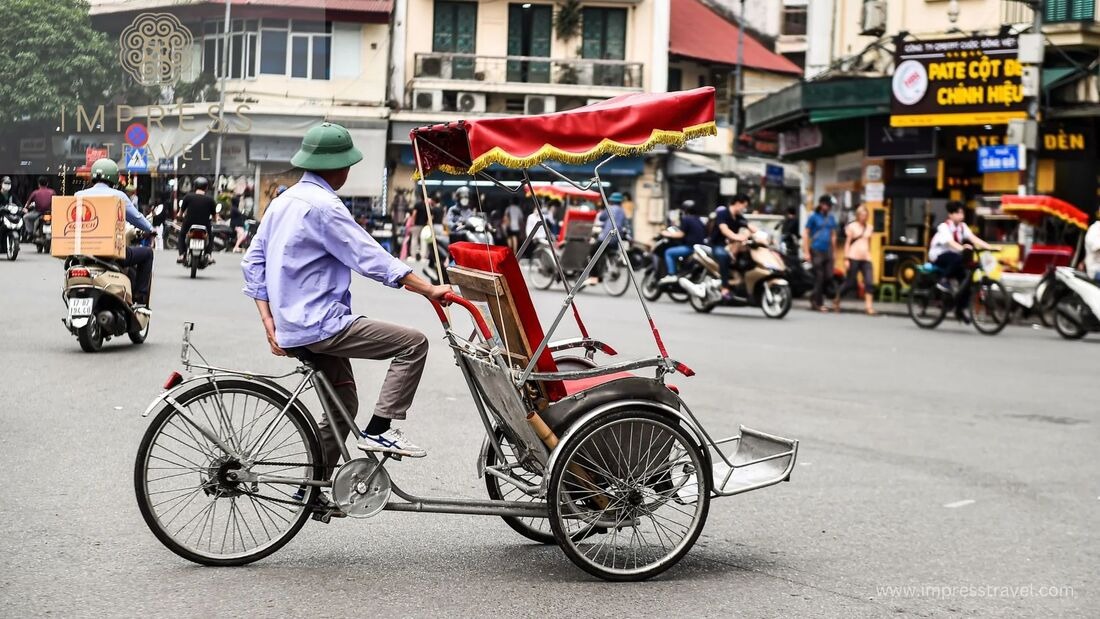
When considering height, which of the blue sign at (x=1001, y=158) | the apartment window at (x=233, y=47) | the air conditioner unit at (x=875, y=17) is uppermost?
the air conditioner unit at (x=875, y=17)

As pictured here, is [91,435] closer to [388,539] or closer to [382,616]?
[388,539]

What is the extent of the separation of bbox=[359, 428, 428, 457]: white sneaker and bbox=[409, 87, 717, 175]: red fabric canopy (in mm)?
1075

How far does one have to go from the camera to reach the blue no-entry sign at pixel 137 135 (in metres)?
5.00

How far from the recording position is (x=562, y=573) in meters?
5.41

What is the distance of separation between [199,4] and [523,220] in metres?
28.4

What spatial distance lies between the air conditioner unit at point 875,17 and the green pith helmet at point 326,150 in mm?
22993

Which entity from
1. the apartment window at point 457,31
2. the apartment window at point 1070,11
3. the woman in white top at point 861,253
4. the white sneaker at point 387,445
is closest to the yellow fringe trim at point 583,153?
the white sneaker at point 387,445

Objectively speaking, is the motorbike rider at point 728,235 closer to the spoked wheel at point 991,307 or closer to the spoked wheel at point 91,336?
the spoked wheel at point 991,307

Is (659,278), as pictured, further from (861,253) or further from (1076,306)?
(1076,306)

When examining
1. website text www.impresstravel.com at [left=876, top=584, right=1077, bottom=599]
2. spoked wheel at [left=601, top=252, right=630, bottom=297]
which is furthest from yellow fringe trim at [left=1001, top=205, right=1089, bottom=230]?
website text www.impresstravel.com at [left=876, top=584, right=1077, bottom=599]

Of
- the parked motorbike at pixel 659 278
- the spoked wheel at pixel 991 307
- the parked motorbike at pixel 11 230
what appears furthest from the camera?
the parked motorbike at pixel 11 230

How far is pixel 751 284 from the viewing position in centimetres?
2042

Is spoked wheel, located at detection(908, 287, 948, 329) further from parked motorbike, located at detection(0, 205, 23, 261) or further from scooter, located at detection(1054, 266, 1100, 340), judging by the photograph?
parked motorbike, located at detection(0, 205, 23, 261)

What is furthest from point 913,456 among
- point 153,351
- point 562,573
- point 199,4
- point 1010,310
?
point 1010,310
